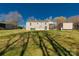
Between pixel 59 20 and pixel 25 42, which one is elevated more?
pixel 59 20

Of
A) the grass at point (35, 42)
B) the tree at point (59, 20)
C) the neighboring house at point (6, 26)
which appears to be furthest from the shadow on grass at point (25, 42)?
the tree at point (59, 20)

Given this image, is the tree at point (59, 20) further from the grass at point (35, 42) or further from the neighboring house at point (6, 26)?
the neighboring house at point (6, 26)

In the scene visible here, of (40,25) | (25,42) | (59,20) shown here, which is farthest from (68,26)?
(25,42)

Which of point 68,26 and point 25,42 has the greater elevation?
point 68,26

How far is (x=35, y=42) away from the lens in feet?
6.69

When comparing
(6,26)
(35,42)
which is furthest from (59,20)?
(6,26)

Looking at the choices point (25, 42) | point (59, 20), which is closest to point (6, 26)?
point (25, 42)

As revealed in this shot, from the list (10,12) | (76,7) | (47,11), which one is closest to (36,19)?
(47,11)

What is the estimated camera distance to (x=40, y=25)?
80.8 inches

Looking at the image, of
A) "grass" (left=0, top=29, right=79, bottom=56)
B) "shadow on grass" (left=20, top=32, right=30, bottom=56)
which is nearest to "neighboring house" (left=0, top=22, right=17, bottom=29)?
"grass" (left=0, top=29, right=79, bottom=56)

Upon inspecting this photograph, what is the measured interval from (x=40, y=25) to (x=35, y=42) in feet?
0.57

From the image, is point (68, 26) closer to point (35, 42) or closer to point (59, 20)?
point (59, 20)

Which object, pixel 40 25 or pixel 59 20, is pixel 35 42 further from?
pixel 59 20

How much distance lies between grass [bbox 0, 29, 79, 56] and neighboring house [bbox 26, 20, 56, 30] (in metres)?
0.04
